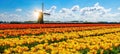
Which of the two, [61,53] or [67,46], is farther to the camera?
[67,46]

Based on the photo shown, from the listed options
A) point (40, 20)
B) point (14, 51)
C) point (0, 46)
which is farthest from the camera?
point (40, 20)

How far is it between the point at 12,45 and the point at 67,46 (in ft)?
9.19

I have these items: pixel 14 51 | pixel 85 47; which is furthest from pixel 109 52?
pixel 14 51

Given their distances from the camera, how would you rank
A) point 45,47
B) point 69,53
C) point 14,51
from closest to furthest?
point 69,53, point 14,51, point 45,47

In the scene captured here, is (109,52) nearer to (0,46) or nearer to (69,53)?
(69,53)

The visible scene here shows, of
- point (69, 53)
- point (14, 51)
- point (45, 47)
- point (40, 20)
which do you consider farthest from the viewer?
point (40, 20)

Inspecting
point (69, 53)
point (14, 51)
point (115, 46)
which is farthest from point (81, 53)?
point (115, 46)

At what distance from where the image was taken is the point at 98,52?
11375 millimetres

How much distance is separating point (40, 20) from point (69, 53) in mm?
46388

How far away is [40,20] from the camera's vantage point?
56.4m

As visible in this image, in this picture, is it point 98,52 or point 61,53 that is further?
point 98,52

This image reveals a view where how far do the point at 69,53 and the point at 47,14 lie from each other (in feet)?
160

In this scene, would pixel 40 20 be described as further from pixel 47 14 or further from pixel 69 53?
pixel 69 53

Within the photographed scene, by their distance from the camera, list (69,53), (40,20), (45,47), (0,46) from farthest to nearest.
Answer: (40,20), (0,46), (45,47), (69,53)
